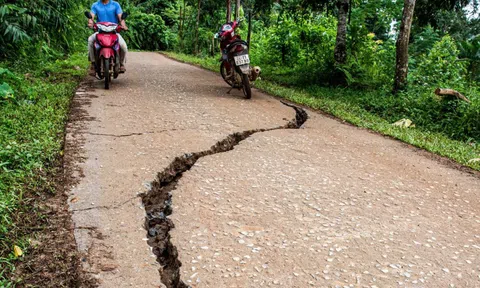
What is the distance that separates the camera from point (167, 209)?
8.54 ft

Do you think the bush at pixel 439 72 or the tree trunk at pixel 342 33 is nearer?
the bush at pixel 439 72

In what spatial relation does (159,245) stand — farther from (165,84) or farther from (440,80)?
(440,80)

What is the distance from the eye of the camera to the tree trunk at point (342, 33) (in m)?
8.12

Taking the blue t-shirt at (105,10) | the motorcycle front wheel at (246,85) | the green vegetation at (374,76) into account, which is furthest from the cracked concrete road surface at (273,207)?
the blue t-shirt at (105,10)

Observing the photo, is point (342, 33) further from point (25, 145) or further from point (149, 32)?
point (149, 32)

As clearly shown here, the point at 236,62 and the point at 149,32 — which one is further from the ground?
the point at 149,32

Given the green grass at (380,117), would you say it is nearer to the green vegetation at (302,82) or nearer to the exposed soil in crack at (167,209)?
the green vegetation at (302,82)

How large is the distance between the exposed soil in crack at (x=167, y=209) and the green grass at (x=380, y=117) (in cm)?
199

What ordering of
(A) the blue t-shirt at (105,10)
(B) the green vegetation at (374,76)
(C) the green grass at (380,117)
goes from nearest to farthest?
(C) the green grass at (380,117) → (B) the green vegetation at (374,76) → (A) the blue t-shirt at (105,10)

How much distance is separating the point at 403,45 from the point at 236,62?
296 cm

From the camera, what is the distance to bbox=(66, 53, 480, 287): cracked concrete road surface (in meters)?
2.02

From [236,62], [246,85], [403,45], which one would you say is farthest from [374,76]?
[236,62]

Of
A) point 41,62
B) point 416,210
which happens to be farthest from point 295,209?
point 41,62

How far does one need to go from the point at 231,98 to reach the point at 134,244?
4412mm
